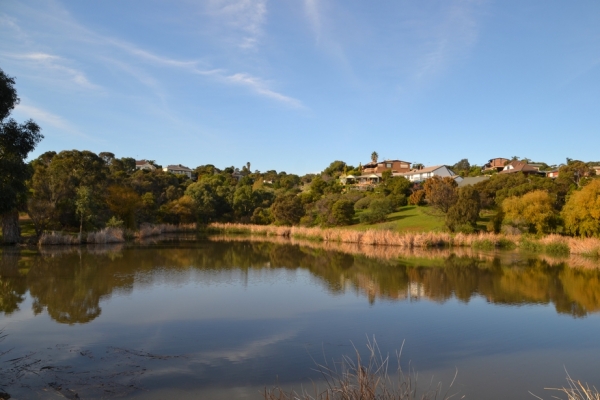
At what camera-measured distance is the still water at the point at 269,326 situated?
7.98 metres

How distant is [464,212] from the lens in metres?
37.0

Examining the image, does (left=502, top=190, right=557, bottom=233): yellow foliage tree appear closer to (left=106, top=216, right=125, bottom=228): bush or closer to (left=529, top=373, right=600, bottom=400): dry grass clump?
(left=529, top=373, right=600, bottom=400): dry grass clump

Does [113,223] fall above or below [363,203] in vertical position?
below

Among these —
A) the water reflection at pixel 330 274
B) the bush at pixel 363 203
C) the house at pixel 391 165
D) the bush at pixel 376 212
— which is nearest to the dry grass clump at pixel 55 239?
the water reflection at pixel 330 274

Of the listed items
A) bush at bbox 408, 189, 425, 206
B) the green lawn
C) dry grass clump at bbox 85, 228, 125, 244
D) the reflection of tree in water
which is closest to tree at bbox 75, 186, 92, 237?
dry grass clump at bbox 85, 228, 125, 244

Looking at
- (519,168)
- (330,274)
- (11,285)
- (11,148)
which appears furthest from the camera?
(519,168)

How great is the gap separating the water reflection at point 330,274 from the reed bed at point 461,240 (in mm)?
2975

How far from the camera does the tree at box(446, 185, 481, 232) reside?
36.9 m

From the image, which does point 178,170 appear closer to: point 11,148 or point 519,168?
point 519,168

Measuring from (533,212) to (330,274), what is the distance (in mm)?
20766

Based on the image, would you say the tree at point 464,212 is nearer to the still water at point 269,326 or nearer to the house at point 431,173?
the still water at point 269,326

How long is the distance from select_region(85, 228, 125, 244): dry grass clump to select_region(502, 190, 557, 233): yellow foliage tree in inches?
1214

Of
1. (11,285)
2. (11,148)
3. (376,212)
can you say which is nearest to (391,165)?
(376,212)

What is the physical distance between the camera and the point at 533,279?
66.7 ft
